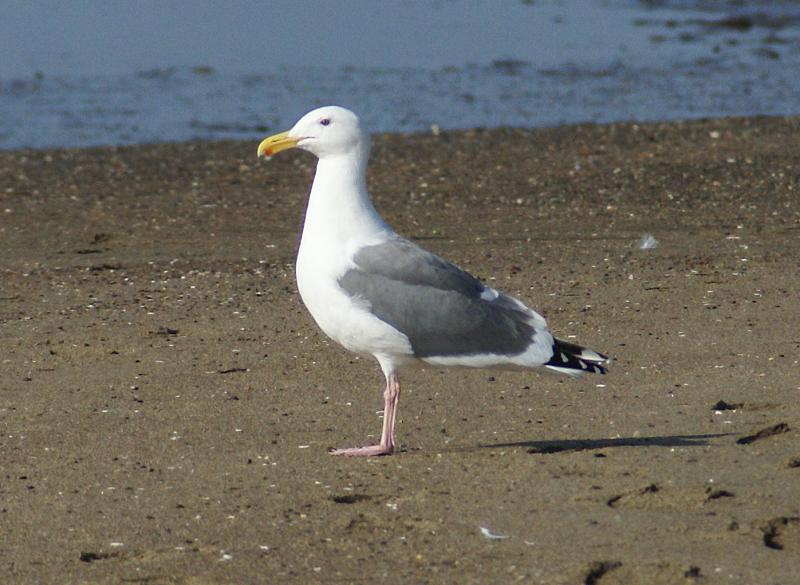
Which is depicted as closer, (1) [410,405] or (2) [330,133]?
(2) [330,133]

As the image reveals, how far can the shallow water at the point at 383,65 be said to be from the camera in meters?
18.6

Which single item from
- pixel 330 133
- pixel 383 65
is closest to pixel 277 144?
pixel 330 133

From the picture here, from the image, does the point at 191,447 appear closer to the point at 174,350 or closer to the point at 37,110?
the point at 174,350

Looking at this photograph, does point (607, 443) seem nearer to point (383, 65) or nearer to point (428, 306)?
point (428, 306)

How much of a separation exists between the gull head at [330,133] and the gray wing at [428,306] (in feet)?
1.64

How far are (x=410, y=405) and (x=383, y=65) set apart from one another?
1650cm

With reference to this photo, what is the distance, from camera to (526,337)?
6.32 m

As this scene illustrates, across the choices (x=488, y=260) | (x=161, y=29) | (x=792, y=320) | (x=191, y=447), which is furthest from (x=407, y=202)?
(x=161, y=29)

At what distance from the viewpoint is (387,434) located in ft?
21.0

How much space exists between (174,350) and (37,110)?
38.1 ft

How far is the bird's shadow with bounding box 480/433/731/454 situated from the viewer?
21.0ft

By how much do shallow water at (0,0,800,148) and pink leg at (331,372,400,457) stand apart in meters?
11.0

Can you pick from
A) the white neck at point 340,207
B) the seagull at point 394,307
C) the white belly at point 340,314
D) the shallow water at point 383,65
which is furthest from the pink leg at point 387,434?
the shallow water at point 383,65

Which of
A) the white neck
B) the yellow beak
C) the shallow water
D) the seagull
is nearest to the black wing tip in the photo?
the seagull
